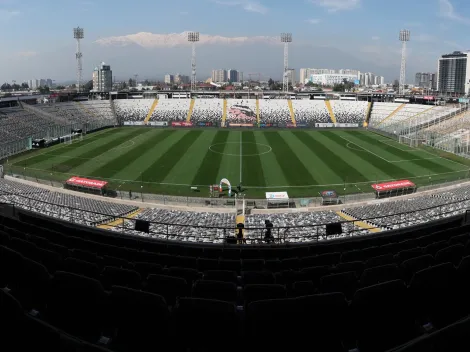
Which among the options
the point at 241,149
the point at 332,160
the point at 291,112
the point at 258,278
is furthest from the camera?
the point at 291,112

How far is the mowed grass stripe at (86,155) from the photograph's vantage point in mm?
44344

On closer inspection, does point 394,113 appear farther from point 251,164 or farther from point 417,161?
point 251,164

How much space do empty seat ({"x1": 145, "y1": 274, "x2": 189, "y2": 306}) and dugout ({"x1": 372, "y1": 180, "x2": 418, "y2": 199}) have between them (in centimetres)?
3136

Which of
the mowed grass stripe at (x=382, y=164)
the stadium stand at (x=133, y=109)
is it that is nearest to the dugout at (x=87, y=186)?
the mowed grass stripe at (x=382, y=164)

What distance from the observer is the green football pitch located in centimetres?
3778

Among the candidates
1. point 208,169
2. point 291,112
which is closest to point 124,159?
point 208,169

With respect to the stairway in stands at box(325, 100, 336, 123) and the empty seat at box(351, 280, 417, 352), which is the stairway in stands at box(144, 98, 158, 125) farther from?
the empty seat at box(351, 280, 417, 352)

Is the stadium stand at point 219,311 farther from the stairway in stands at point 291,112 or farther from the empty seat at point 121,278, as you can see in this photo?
the stairway in stands at point 291,112

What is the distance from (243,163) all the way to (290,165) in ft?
18.0

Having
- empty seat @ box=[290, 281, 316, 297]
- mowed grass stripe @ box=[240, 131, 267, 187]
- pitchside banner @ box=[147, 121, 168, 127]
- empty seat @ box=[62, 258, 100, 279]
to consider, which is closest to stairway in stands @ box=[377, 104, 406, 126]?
mowed grass stripe @ box=[240, 131, 267, 187]

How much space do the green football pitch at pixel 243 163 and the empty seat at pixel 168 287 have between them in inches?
1150

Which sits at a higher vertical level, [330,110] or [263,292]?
[330,110]

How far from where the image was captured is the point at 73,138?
63375mm

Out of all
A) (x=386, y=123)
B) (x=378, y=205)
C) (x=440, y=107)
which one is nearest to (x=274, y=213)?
(x=378, y=205)
